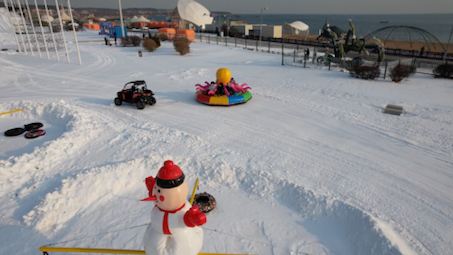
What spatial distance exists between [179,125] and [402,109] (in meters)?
8.93

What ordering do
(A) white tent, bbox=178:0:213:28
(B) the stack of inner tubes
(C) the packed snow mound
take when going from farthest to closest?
1. (A) white tent, bbox=178:0:213:28
2. (B) the stack of inner tubes
3. (C) the packed snow mound

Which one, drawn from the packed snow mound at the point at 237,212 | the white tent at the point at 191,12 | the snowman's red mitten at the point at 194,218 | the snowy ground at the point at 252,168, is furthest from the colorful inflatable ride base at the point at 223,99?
the white tent at the point at 191,12

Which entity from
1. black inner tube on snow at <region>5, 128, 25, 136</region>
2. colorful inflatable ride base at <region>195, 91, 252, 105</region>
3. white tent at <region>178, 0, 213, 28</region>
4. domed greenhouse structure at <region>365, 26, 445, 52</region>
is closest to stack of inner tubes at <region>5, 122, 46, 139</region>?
black inner tube on snow at <region>5, 128, 25, 136</region>

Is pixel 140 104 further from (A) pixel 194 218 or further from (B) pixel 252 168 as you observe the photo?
(A) pixel 194 218

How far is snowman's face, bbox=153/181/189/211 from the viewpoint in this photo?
3.40 metres

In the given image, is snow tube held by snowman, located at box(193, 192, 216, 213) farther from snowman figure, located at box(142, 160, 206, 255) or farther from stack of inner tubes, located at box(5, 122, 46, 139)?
stack of inner tubes, located at box(5, 122, 46, 139)

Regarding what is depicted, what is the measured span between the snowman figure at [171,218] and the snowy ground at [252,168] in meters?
1.87

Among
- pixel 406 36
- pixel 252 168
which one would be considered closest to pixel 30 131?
pixel 252 168

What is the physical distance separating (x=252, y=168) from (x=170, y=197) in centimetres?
428

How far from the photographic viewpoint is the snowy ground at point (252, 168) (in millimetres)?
5527

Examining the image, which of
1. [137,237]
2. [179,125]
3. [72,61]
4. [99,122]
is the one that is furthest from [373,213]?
[72,61]

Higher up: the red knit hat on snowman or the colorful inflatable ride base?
the red knit hat on snowman

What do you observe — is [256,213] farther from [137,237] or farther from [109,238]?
[109,238]

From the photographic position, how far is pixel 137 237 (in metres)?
5.49
